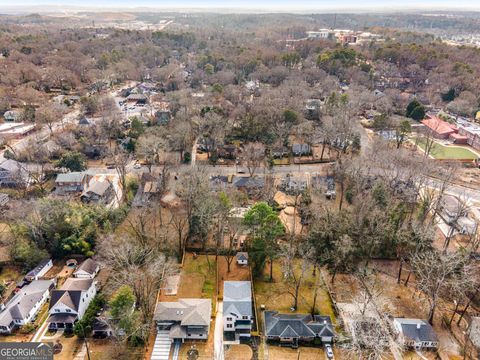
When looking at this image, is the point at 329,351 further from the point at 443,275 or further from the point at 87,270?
the point at 87,270

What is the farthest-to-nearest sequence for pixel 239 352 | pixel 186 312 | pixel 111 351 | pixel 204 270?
pixel 204 270, pixel 186 312, pixel 239 352, pixel 111 351

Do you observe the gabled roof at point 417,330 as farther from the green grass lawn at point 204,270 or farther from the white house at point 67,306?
the white house at point 67,306

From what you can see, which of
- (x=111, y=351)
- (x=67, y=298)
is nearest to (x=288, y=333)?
(x=111, y=351)

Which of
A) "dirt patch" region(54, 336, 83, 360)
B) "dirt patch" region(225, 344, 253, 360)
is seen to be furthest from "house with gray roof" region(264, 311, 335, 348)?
"dirt patch" region(54, 336, 83, 360)

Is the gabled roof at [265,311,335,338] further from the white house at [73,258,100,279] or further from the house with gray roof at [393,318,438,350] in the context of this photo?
the white house at [73,258,100,279]

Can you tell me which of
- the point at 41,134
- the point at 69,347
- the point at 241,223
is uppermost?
the point at 241,223

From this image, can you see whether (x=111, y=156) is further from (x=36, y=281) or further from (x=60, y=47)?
(x=60, y=47)

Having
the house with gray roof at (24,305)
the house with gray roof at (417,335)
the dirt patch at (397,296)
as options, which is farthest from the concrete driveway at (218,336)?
the house with gray roof at (24,305)
